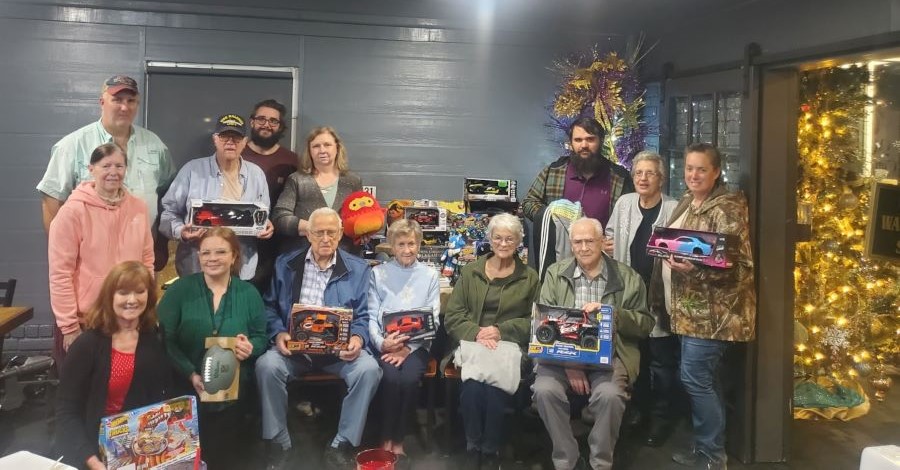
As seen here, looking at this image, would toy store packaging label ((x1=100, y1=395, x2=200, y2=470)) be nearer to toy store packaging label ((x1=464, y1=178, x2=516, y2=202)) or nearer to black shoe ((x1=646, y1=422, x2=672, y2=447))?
black shoe ((x1=646, y1=422, x2=672, y2=447))

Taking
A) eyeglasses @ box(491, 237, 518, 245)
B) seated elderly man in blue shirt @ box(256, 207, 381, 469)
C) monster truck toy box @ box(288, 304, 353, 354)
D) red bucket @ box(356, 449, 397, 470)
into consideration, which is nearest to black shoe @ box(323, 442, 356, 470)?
seated elderly man in blue shirt @ box(256, 207, 381, 469)

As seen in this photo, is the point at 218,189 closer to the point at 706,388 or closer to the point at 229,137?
the point at 229,137

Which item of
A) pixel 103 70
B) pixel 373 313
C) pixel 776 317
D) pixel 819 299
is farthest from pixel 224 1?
pixel 819 299

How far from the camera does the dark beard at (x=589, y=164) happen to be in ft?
11.8

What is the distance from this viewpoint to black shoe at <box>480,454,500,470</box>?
3.05m

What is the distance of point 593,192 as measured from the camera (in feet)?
12.0

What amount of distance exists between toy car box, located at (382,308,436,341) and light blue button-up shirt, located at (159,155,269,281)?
0.83 metres

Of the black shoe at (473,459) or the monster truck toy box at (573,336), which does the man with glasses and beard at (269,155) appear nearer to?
the black shoe at (473,459)

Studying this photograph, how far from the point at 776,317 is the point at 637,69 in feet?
8.11

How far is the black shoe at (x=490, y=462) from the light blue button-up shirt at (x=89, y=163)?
202 centimetres

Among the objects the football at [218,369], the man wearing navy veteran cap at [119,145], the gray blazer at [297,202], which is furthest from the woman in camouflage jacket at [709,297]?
the man wearing navy veteran cap at [119,145]

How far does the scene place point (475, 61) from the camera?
494 cm

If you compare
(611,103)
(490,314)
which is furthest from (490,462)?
(611,103)

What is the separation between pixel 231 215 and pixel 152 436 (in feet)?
3.61
